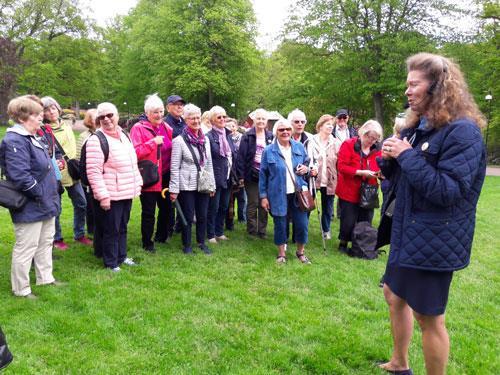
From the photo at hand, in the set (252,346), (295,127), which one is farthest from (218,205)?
(252,346)

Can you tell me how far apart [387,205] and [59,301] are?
132 inches

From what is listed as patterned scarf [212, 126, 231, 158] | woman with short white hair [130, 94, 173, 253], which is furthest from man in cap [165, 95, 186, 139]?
patterned scarf [212, 126, 231, 158]

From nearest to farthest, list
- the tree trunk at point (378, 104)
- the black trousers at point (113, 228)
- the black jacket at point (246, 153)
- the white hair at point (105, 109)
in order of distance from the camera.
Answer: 1. the white hair at point (105, 109)
2. the black trousers at point (113, 228)
3. the black jacket at point (246, 153)
4. the tree trunk at point (378, 104)

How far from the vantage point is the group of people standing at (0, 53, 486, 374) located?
245 centimetres

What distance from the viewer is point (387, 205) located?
3.11 m

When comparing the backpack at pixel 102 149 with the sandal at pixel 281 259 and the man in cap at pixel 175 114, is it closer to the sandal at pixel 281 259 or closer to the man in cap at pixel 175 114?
the man in cap at pixel 175 114

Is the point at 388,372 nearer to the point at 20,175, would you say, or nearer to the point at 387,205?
the point at 387,205

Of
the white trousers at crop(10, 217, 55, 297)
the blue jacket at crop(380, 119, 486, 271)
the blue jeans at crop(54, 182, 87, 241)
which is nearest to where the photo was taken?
the blue jacket at crop(380, 119, 486, 271)

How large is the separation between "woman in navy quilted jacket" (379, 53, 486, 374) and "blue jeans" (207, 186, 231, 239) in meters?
4.25

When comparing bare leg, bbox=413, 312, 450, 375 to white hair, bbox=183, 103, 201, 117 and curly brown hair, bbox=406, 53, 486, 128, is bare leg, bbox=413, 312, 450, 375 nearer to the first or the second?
curly brown hair, bbox=406, 53, 486, 128

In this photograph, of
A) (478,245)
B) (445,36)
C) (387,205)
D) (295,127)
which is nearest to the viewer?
(387,205)

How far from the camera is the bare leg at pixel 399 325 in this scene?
2961 millimetres

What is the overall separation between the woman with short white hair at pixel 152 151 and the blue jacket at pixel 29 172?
138 cm

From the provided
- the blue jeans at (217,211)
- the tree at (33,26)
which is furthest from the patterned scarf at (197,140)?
the tree at (33,26)
